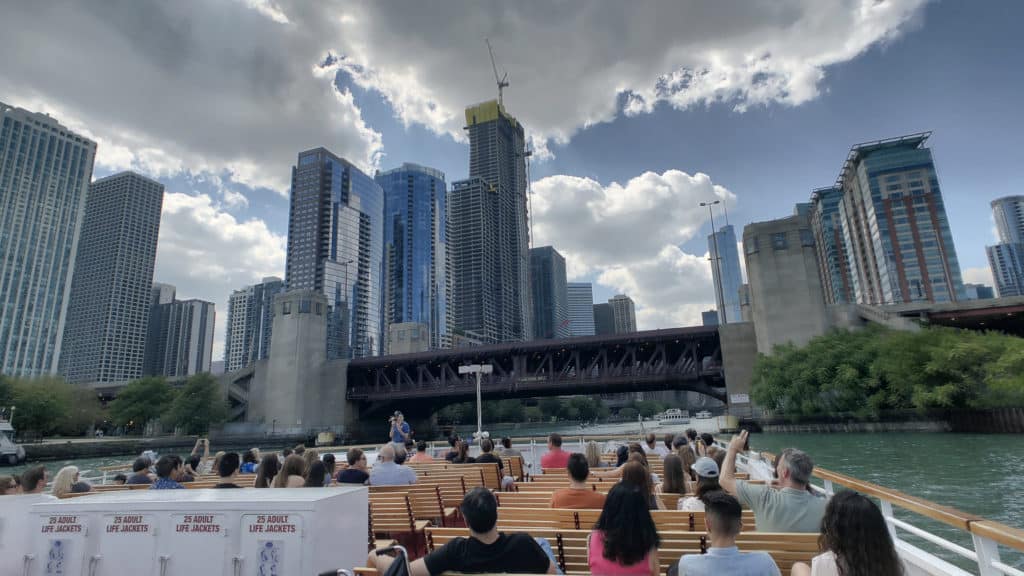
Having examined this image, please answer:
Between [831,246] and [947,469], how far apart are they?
561ft

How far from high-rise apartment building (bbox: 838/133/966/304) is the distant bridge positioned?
9050cm

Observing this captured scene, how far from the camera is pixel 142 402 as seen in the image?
217ft

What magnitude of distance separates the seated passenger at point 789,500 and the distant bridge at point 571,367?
57304mm

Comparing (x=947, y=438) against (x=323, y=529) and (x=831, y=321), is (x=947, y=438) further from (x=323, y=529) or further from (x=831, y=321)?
(x=323, y=529)

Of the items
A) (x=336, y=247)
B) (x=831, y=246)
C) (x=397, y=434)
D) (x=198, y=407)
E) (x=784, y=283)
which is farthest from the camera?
(x=336, y=247)

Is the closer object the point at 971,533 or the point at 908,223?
the point at 971,533

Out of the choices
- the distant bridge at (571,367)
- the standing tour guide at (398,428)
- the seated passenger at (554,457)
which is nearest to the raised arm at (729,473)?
the seated passenger at (554,457)

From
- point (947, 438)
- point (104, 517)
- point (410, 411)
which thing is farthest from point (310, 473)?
point (410, 411)

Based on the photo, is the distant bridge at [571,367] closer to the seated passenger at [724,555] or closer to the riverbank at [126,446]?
the riverbank at [126,446]

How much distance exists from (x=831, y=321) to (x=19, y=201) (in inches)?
7893

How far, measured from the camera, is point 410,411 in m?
86.8

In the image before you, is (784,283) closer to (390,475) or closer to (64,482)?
(390,475)

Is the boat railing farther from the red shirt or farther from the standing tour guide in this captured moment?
the standing tour guide

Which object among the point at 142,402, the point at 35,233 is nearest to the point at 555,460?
Result: the point at 142,402
